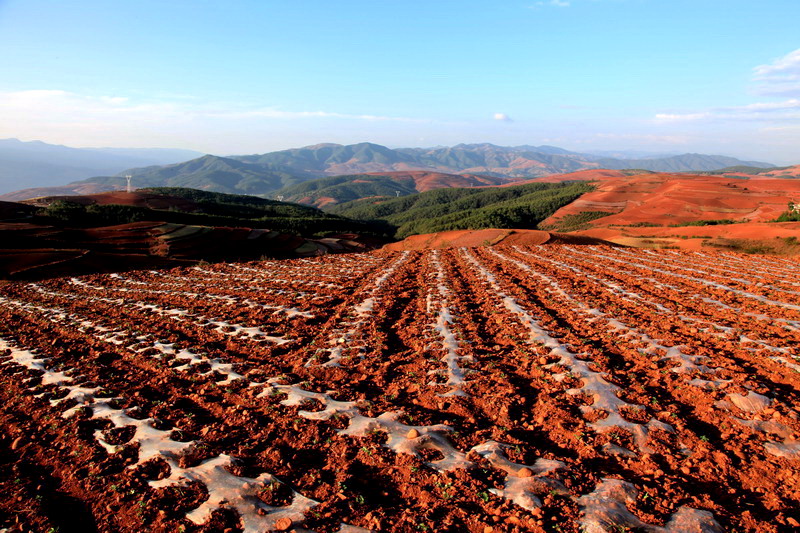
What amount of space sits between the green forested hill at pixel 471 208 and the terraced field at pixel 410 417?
86.7 m

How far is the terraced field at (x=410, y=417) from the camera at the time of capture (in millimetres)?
3596

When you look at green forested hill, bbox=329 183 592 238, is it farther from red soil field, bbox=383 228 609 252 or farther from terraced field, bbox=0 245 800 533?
terraced field, bbox=0 245 800 533

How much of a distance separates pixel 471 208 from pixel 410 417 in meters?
149

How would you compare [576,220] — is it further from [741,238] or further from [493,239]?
[493,239]

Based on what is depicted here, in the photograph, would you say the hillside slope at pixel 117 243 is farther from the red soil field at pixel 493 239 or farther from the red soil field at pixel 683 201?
the red soil field at pixel 683 201

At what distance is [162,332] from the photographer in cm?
880

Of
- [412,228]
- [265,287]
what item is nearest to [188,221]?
[412,228]

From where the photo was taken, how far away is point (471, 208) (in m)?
150

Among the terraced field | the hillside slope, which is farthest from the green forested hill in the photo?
the terraced field

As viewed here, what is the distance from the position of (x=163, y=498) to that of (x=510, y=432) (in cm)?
385

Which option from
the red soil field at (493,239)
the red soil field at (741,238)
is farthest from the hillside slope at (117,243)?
the red soil field at (741,238)

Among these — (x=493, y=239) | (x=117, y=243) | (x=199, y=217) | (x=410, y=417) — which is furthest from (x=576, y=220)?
(x=410, y=417)

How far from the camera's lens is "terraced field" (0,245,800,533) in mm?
3596

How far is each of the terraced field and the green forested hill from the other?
86711 mm
